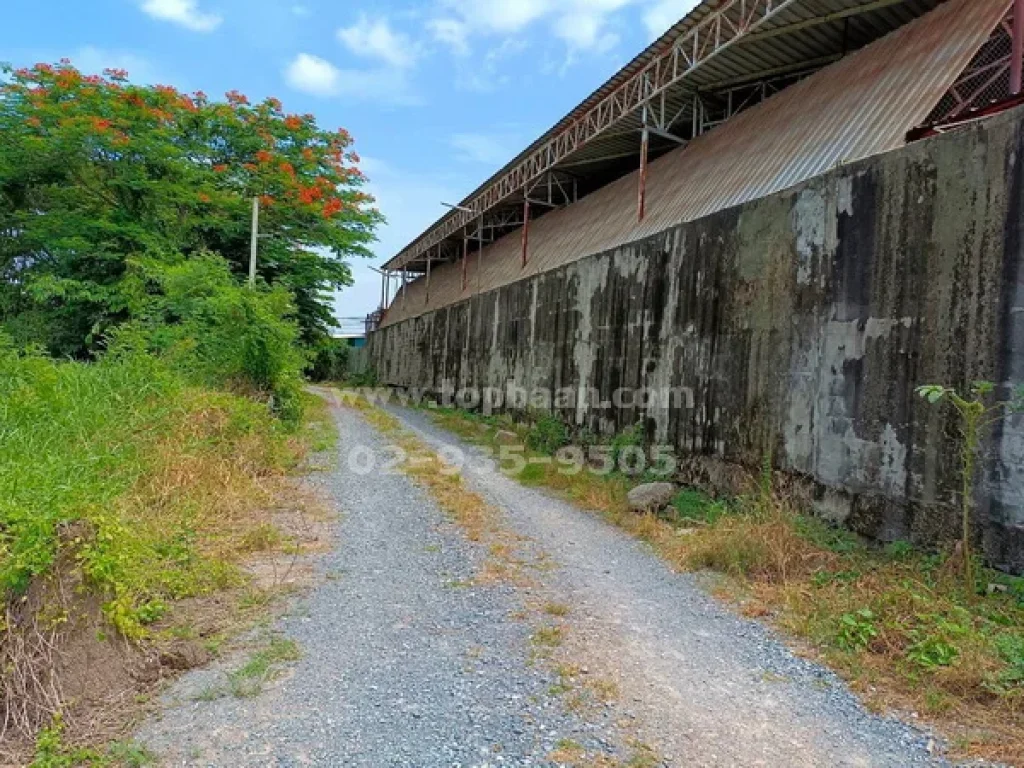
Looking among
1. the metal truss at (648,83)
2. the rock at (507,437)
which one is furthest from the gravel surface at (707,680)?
the metal truss at (648,83)

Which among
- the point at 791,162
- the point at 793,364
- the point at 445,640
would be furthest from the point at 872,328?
the point at 791,162

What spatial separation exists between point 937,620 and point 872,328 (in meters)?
2.16

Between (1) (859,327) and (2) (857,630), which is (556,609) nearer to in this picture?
(2) (857,630)

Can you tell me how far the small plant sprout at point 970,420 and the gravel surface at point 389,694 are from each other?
8.68 feet

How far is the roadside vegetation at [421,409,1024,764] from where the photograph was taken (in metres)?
2.62

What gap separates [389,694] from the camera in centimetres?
260

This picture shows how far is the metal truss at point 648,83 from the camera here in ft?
27.0

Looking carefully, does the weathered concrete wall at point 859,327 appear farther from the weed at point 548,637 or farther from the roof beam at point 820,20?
the roof beam at point 820,20

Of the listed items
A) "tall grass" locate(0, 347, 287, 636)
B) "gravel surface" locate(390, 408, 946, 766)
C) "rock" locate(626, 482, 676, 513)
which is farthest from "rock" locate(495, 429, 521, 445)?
"gravel surface" locate(390, 408, 946, 766)

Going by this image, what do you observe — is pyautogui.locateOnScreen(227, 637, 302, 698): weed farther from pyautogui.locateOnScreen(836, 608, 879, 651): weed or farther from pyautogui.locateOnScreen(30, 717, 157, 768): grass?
pyautogui.locateOnScreen(836, 608, 879, 651): weed

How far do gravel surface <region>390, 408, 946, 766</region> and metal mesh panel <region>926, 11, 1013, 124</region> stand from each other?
5.76 m

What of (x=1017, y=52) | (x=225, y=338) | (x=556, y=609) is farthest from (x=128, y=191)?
(x=1017, y=52)

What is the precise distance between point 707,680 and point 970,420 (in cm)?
227

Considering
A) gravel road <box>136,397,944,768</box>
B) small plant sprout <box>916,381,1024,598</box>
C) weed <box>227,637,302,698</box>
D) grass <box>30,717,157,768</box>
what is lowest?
grass <box>30,717,157,768</box>
